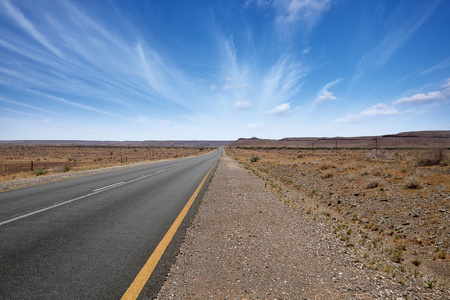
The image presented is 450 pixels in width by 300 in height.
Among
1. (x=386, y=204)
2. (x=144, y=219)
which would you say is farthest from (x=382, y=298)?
(x=386, y=204)

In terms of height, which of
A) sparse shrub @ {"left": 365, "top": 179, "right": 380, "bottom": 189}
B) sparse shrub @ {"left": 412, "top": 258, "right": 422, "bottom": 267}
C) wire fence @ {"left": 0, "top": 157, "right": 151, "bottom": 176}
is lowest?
wire fence @ {"left": 0, "top": 157, "right": 151, "bottom": 176}

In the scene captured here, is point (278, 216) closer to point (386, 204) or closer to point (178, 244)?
point (178, 244)

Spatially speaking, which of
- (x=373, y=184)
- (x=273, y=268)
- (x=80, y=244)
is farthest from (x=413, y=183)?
(x=80, y=244)

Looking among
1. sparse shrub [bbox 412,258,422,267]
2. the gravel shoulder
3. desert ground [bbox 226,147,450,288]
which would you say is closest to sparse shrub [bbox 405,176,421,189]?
desert ground [bbox 226,147,450,288]

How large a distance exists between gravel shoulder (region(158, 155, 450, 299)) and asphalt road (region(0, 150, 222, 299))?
426mm

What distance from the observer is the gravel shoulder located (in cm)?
277

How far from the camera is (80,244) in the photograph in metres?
4.02

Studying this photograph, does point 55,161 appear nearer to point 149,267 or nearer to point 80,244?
point 80,244

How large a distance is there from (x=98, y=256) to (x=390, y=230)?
7.83 metres

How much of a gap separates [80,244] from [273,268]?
3520 millimetres

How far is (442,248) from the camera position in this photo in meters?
5.21

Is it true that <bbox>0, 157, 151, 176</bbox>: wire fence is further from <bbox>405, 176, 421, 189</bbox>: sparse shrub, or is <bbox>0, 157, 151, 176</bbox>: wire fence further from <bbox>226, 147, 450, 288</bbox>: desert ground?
<bbox>405, 176, 421, 189</bbox>: sparse shrub

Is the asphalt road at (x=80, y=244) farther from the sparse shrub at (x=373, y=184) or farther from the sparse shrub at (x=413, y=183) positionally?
the sparse shrub at (x=413, y=183)

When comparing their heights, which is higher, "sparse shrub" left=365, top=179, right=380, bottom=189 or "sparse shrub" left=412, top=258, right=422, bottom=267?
"sparse shrub" left=365, top=179, right=380, bottom=189
